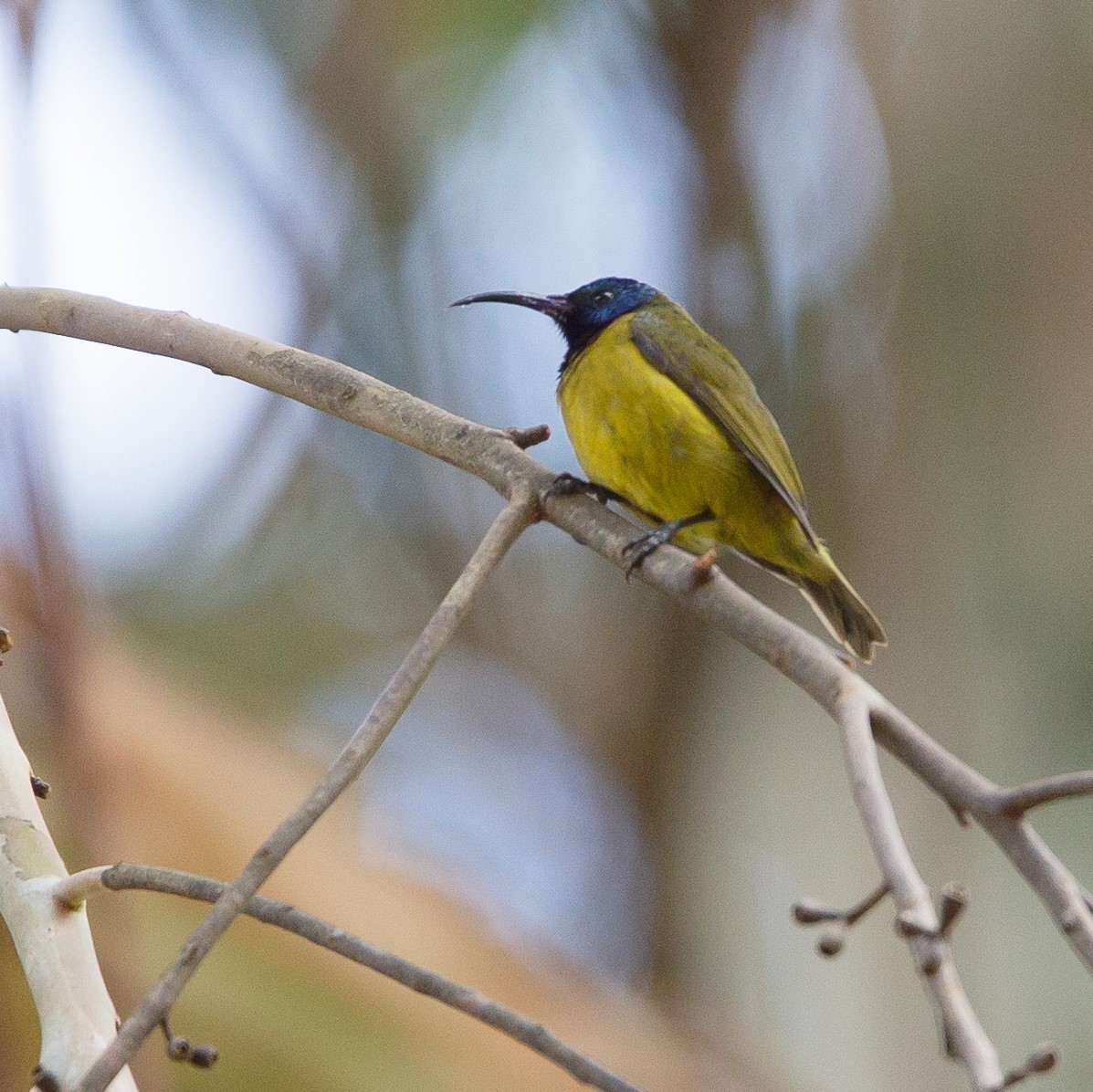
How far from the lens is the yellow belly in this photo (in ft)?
11.2

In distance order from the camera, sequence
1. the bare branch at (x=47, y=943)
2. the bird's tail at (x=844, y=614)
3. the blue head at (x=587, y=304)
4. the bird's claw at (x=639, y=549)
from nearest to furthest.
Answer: the bare branch at (x=47, y=943), the bird's claw at (x=639, y=549), the bird's tail at (x=844, y=614), the blue head at (x=587, y=304)

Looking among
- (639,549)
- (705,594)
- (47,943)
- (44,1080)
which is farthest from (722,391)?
(44,1080)

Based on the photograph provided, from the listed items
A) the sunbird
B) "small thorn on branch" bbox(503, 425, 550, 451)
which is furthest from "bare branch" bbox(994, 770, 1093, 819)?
the sunbird

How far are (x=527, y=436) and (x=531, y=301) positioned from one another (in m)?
2.09

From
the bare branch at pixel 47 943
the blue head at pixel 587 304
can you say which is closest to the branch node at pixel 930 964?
the bare branch at pixel 47 943

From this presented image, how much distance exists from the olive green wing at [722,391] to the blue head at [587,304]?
0.71 ft

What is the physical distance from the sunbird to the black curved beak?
16 millimetres

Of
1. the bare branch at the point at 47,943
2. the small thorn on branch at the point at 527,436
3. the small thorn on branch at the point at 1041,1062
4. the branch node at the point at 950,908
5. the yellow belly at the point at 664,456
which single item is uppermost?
the yellow belly at the point at 664,456

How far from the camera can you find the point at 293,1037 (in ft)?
17.3

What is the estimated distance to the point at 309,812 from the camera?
1.44m

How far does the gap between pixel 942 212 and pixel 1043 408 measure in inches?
43.6

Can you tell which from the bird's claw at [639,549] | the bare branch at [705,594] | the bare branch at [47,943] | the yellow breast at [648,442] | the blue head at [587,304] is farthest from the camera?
the blue head at [587,304]

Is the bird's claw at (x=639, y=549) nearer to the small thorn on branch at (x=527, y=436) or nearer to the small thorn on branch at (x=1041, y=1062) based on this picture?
the small thorn on branch at (x=527, y=436)

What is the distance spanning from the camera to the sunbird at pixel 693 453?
3.43m
